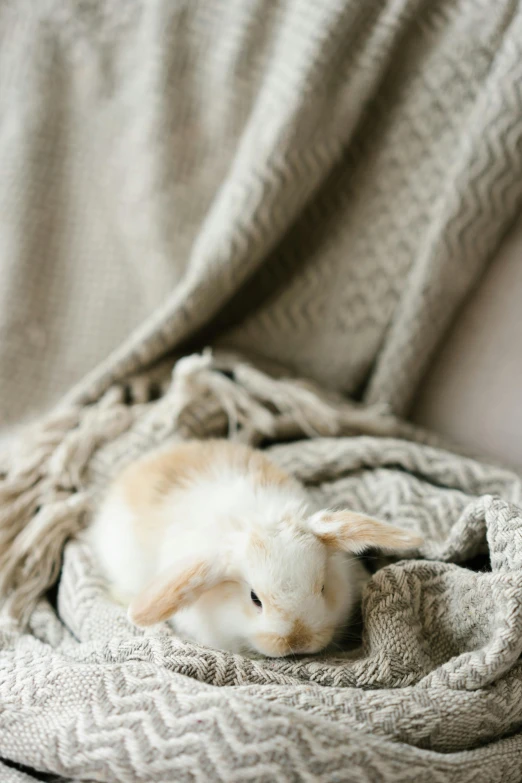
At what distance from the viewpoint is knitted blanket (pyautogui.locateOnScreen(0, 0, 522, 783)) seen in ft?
2.41

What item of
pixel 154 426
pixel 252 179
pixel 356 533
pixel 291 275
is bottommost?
pixel 154 426

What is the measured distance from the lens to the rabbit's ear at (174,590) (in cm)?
67

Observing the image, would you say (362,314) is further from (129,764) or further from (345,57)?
(129,764)

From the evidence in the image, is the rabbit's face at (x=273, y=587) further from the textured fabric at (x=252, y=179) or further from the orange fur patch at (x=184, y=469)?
the textured fabric at (x=252, y=179)

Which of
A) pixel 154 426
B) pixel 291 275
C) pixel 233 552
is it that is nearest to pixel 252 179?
pixel 291 275

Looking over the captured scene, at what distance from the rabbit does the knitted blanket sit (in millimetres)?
37

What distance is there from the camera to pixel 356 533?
0.73 meters

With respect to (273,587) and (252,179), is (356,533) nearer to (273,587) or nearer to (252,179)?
(273,587)

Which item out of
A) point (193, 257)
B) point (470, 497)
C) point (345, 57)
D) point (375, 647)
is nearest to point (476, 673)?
point (375, 647)

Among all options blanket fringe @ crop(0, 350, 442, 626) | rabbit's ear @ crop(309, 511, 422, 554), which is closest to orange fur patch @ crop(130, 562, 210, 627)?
rabbit's ear @ crop(309, 511, 422, 554)

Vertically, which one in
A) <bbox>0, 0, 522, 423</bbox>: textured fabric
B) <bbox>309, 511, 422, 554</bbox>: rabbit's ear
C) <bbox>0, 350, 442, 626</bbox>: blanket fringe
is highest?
<bbox>0, 0, 522, 423</bbox>: textured fabric

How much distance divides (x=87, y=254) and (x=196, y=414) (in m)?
0.36

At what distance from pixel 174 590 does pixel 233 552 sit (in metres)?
0.09

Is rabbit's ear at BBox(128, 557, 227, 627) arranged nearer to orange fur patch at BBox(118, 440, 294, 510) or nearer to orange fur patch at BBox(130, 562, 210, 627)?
orange fur patch at BBox(130, 562, 210, 627)
